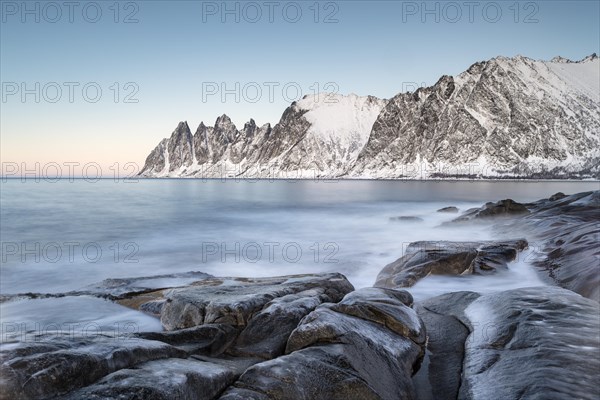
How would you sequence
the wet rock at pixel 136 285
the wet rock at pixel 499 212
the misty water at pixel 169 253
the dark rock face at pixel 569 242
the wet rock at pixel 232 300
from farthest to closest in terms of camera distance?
the wet rock at pixel 499 212 < the wet rock at pixel 136 285 < the dark rock face at pixel 569 242 < the misty water at pixel 169 253 < the wet rock at pixel 232 300

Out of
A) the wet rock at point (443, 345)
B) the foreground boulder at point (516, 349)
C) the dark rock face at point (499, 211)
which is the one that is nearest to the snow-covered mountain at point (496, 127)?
the dark rock face at point (499, 211)

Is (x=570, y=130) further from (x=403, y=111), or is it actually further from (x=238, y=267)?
(x=238, y=267)

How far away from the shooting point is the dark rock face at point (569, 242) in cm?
877

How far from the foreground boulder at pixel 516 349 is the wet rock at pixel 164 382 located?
8.93 feet

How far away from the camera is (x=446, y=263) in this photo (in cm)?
1088

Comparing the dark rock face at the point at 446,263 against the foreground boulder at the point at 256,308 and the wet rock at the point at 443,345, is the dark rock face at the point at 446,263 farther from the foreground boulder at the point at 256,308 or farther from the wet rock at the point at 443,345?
the foreground boulder at the point at 256,308

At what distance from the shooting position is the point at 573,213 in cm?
1812

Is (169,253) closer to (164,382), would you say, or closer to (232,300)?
(232,300)

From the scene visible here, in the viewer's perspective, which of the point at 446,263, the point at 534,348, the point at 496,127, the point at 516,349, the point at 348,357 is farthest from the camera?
the point at 496,127

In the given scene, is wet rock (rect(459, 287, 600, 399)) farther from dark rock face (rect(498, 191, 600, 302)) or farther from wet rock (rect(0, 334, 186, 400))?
wet rock (rect(0, 334, 186, 400))

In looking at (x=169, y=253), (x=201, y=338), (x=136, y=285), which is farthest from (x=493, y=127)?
(x=201, y=338)

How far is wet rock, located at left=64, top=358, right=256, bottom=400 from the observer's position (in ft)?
11.3

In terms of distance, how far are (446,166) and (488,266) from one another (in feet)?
499

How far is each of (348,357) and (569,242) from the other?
11.0m
